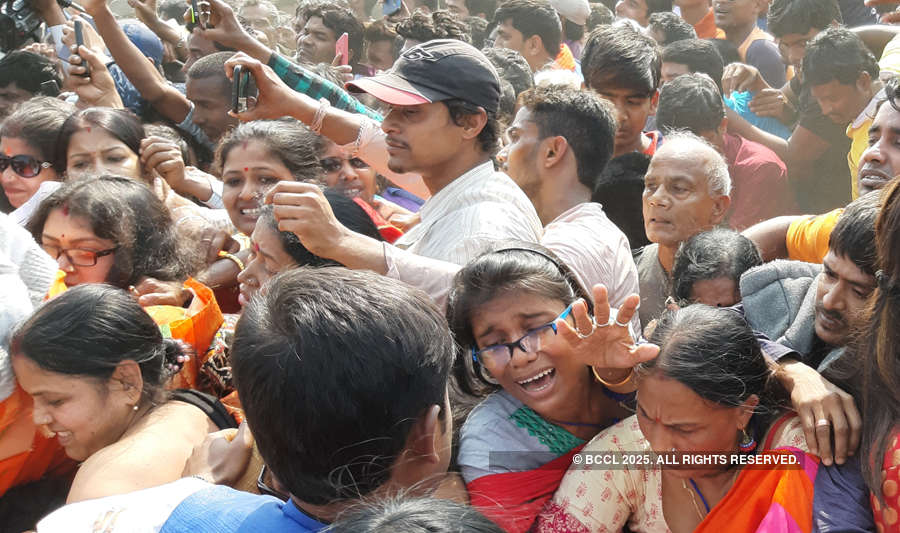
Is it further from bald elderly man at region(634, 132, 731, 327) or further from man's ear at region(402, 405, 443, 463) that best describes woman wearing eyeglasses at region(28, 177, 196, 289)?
man's ear at region(402, 405, 443, 463)

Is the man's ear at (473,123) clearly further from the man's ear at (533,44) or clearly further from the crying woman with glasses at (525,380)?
the man's ear at (533,44)

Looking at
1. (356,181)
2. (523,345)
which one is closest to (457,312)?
(523,345)

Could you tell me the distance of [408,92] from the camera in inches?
99.4

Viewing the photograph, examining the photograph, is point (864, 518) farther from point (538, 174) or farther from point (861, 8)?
point (861, 8)

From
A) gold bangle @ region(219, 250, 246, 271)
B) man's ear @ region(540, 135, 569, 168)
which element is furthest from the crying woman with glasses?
gold bangle @ region(219, 250, 246, 271)

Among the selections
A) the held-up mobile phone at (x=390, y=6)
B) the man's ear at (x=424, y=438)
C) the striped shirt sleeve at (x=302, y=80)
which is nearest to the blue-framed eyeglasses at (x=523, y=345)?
the man's ear at (x=424, y=438)

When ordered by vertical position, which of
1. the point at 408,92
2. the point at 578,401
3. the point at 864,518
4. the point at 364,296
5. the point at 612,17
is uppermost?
the point at 364,296

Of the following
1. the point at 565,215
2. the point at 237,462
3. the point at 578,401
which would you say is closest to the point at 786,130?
the point at 565,215

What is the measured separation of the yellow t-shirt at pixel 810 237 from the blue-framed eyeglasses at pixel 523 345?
0.93 m

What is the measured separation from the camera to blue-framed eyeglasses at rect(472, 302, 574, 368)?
186cm

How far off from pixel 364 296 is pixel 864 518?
38.6 inches

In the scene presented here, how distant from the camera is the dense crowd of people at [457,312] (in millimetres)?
1193

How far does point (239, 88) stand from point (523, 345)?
1.48m

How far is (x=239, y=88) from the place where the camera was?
9.15ft
